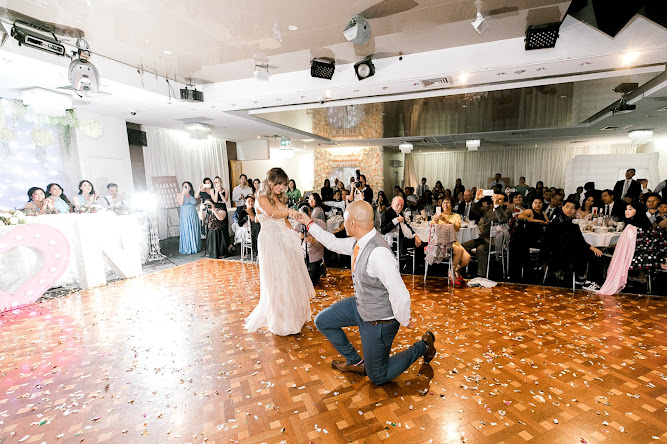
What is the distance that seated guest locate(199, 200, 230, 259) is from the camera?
7102 mm

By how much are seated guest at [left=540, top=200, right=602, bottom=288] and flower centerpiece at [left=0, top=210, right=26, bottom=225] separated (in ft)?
24.7

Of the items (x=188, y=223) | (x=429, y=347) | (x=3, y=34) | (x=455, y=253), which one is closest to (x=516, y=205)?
(x=455, y=253)

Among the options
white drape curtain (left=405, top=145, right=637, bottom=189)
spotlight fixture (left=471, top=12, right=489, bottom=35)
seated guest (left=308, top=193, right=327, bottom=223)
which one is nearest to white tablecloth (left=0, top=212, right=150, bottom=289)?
seated guest (left=308, top=193, right=327, bottom=223)

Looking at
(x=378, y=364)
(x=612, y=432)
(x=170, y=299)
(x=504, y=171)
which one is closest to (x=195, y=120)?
(x=170, y=299)

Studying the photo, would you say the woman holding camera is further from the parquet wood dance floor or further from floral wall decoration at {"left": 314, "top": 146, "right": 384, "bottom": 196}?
floral wall decoration at {"left": 314, "top": 146, "right": 384, "bottom": 196}

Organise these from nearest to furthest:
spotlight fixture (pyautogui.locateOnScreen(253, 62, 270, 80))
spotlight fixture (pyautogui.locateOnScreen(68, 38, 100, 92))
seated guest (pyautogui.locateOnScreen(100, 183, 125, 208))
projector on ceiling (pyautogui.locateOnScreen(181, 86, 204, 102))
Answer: spotlight fixture (pyautogui.locateOnScreen(68, 38, 100, 92)) → spotlight fixture (pyautogui.locateOnScreen(253, 62, 270, 80)) → projector on ceiling (pyautogui.locateOnScreen(181, 86, 204, 102)) → seated guest (pyautogui.locateOnScreen(100, 183, 125, 208))

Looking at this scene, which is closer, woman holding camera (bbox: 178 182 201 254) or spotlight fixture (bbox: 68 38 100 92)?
Result: spotlight fixture (bbox: 68 38 100 92)

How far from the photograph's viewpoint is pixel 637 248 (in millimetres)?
4426

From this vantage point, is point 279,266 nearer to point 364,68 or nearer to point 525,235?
point 364,68

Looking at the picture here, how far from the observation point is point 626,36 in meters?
3.93

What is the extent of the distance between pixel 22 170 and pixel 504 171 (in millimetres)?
17987

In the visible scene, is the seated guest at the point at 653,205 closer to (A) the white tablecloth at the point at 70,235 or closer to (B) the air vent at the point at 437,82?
(B) the air vent at the point at 437,82

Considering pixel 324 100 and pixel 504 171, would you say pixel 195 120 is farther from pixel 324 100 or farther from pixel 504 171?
pixel 504 171

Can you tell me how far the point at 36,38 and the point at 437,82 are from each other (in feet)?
17.8
